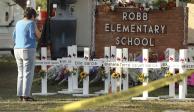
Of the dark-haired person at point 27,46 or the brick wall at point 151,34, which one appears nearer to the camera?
the dark-haired person at point 27,46

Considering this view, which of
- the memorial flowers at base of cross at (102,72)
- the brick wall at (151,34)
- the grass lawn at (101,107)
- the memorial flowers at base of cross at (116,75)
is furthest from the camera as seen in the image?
the brick wall at (151,34)

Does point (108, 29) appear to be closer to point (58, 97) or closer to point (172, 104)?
point (58, 97)

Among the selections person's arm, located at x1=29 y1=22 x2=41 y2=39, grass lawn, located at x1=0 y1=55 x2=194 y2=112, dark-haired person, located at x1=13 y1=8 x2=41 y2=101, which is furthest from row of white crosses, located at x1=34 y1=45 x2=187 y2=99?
person's arm, located at x1=29 y1=22 x2=41 y2=39

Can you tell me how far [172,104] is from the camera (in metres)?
9.97

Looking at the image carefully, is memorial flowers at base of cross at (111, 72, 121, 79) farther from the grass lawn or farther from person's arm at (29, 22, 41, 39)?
person's arm at (29, 22, 41, 39)

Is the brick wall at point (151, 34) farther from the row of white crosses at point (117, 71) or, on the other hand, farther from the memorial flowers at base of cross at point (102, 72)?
the memorial flowers at base of cross at point (102, 72)

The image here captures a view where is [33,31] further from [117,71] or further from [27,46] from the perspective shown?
[117,71]

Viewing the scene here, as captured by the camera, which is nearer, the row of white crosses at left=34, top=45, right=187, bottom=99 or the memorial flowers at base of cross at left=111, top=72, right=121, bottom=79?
the row of white crosses at left=34, top=45, right=187, bottom=99

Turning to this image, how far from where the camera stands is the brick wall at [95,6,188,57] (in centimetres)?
1346

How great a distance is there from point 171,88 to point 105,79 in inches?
49.4

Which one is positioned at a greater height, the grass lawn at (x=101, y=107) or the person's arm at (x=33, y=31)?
the person's arm at (x=33, y=31)

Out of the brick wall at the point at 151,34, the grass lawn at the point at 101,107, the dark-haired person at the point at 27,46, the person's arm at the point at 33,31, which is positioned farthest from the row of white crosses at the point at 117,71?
the brick wall at the point at 151,34

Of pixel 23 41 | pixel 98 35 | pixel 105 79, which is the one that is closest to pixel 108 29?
pixel 98 35

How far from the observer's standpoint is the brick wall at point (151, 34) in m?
13.5
